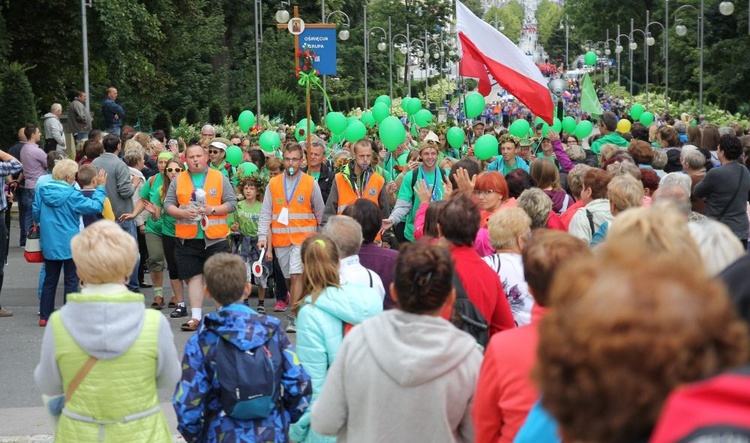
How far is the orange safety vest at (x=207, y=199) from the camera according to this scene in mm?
10625

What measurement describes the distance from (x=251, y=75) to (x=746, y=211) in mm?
39062

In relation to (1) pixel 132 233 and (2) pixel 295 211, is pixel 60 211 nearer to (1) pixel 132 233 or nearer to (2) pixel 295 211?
(1) pixel 132 233

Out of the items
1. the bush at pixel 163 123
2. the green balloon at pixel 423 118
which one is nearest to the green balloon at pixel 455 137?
the green balloon at pixel 423 118

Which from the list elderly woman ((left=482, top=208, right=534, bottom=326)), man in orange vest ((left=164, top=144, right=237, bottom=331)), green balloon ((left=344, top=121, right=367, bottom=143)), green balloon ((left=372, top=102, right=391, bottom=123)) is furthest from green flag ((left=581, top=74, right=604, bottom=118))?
elderly woman ((left=482, top=208, right=534, bottom=326))

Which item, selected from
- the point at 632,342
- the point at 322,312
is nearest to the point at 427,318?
the point at 322,312

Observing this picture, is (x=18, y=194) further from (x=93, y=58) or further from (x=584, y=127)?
(x=93, y=58)

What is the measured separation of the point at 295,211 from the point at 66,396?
20.1 feet

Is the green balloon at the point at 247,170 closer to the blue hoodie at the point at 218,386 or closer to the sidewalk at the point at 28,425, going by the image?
the sidewalk at the point at 28,425

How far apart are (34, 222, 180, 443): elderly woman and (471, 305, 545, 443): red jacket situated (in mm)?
1456

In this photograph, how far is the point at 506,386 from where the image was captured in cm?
363

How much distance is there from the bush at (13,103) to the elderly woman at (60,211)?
14.7 m

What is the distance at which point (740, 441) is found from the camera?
1.46 metres

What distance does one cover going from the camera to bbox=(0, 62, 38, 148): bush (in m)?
24.9

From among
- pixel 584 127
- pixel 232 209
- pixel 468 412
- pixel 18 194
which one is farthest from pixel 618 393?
pixel 584 127
